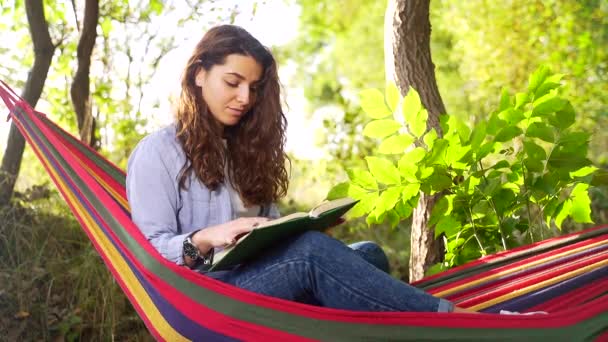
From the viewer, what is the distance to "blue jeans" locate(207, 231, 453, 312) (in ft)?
4.99

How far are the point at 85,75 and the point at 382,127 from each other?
79.0 inches

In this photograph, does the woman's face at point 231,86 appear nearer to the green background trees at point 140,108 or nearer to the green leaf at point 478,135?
the green background trees at point 140,108

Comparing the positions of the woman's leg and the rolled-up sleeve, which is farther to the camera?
the woman's leg

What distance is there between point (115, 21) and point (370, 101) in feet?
8.80

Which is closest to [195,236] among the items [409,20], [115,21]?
[409,20]

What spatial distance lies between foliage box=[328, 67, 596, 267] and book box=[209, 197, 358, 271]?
48 cm

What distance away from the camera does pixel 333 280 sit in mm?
1522

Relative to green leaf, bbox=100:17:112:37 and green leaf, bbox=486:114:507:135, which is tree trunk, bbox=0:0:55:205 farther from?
green leaf, bbox=486:114:507:135

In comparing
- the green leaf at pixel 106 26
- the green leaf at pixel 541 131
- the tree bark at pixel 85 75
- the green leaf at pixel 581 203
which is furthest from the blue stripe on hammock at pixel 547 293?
the green leaf at pixel 106 26

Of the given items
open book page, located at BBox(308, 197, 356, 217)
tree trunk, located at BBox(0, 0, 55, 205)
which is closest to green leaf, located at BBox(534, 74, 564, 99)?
open book page, located at BBox(308, 197, 356, 217)

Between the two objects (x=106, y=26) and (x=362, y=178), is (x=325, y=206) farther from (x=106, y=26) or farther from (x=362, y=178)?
(x=106, y=26)

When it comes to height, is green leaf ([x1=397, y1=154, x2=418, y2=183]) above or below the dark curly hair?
below

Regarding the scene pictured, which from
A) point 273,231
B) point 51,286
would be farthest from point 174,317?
point 51,286

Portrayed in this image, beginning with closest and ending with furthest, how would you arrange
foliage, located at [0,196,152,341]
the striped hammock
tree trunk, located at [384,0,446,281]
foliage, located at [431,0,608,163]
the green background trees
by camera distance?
the striped hammock, tree trunk, located at [384,0,446,281], foliage, located at [0,196,152,341], the green background trees, foliage, located at [431,0,608,163]
